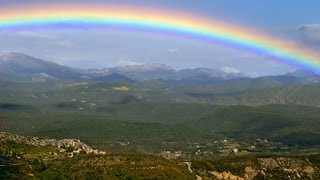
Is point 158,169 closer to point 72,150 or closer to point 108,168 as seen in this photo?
point 108,168

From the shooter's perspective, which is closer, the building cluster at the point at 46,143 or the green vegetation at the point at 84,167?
the green vegetation at the point at 84,167

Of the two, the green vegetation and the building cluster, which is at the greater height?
the green vegetation

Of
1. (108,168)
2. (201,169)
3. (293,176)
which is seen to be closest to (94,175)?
(108,168)

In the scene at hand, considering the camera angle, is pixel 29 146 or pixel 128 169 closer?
pixel 128 169

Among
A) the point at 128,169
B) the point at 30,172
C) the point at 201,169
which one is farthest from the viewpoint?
the point at 201,169

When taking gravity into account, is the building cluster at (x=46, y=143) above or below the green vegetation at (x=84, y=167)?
below

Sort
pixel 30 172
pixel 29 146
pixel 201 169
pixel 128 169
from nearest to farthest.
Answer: pixel 30 172 < pixel 128 169 < pixel 201 169 < pixel 29 146

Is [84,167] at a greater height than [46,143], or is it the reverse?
[84,167]

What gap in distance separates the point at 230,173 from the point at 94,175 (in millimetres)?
38727

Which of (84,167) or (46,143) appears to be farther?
(46,143)

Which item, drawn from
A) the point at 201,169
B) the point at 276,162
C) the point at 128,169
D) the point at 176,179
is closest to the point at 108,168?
the point at 128,169

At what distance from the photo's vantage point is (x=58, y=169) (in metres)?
128

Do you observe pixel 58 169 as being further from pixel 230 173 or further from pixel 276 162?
pixel 276 162

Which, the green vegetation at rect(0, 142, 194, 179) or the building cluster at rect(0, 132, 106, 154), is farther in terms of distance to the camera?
the building cluster at rect(0, 132, 106, 154)
